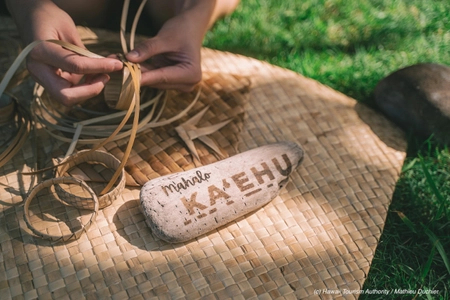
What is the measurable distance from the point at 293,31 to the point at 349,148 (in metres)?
0.69

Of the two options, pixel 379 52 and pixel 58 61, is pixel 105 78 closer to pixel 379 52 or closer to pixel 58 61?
pixel 58 61

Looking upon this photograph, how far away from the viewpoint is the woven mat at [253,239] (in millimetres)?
999

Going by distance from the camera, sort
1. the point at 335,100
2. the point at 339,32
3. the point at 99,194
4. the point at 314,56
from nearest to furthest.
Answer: the point at 99,194
the point at 335,100
the point at 314,56
the point at 339,32

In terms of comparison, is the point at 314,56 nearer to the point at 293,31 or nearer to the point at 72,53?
the point at 293,31

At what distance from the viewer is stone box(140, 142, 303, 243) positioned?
1032 millimetres

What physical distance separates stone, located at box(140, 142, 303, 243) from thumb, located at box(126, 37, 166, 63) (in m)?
0.30

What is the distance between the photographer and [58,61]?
1.11 meters

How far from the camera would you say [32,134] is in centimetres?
126

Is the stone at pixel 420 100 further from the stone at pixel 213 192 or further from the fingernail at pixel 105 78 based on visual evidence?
the fingernail at pixel 105 78

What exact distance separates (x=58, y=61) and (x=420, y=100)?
965 millimetres

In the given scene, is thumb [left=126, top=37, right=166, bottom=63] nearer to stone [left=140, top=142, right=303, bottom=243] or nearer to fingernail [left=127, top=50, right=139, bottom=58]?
fingernail [left=127, top=50, right=139, bottom=58]

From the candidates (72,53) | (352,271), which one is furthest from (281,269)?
(72,53)

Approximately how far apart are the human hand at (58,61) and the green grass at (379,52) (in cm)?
67

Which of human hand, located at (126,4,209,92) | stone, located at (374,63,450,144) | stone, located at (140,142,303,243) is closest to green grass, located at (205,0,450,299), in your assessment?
stone, located at (374,63,450,144)
